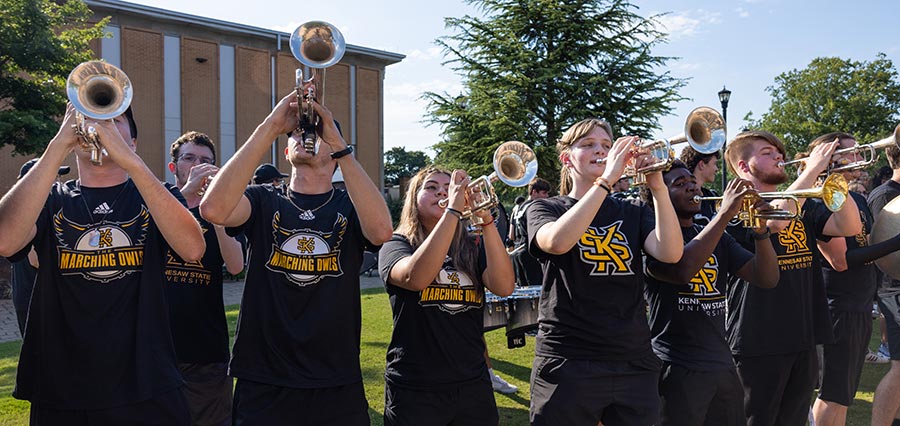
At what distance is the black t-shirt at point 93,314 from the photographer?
256 centimetres

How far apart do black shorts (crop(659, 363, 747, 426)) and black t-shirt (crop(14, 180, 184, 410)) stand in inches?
101

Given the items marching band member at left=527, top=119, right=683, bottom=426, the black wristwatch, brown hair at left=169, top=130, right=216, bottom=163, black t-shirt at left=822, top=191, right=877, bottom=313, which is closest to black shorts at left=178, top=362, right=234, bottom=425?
brown hair at left=169, top=130, right=216, bottom=163

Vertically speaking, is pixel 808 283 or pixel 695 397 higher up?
pixel 808 283

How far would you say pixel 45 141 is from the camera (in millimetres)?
15109

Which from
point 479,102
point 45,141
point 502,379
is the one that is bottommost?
point 502,379

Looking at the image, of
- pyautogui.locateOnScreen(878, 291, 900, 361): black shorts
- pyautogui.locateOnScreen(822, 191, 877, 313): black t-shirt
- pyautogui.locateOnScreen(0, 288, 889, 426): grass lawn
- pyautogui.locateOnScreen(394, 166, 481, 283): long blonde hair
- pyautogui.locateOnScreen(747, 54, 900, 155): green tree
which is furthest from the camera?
pyautogui.locateOnScreen(747, 54, 900, 155): green tree

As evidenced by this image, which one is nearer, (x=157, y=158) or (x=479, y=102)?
(x=479, y=102)

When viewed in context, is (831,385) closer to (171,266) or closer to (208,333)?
(208,333)

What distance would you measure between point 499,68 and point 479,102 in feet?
4.50

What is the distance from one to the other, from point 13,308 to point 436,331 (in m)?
13.7

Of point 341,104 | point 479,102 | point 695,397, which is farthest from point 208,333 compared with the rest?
point 341,104

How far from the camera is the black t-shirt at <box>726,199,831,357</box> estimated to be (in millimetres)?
3957

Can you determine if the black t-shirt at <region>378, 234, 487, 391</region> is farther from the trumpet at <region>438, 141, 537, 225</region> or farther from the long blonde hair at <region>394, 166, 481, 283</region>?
the trumpet at <region>438, 141, 537, 225</region>

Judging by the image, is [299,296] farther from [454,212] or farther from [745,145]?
[745,145]
